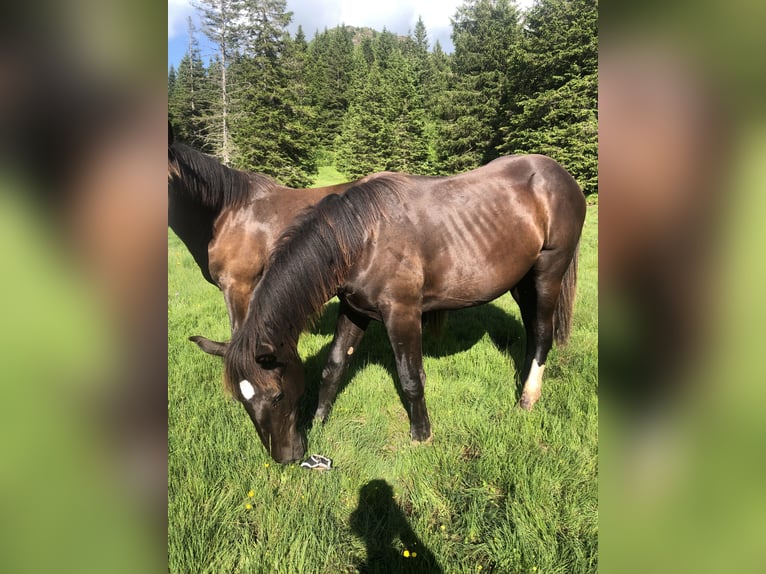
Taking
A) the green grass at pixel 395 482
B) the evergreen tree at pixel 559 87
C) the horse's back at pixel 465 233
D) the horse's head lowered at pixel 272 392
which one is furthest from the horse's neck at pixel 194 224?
the evergreen tree at pixel 559 87

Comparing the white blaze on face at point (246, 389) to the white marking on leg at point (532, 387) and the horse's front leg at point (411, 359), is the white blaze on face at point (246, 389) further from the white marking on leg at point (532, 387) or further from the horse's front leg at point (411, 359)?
the white marking on leg at point (532, 387)

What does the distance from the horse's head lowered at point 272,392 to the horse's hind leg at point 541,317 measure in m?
1.90

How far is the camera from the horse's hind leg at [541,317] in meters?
3.44

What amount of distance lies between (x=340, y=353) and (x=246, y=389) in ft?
4.03

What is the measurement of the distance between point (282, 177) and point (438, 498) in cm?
1943

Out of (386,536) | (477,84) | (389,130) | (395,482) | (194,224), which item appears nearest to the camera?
(386,536)

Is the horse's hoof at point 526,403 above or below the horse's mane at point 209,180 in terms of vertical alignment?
below

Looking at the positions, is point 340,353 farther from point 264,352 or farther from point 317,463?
point 264,352

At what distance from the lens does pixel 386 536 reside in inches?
83.2

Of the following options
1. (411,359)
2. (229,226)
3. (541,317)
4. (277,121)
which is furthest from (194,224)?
Result: (277,121)

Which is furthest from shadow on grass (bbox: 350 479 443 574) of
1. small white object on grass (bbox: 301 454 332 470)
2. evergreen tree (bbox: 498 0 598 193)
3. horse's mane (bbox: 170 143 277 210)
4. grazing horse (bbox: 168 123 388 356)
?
evergreen tree (bbox: 498 0 598 193)
